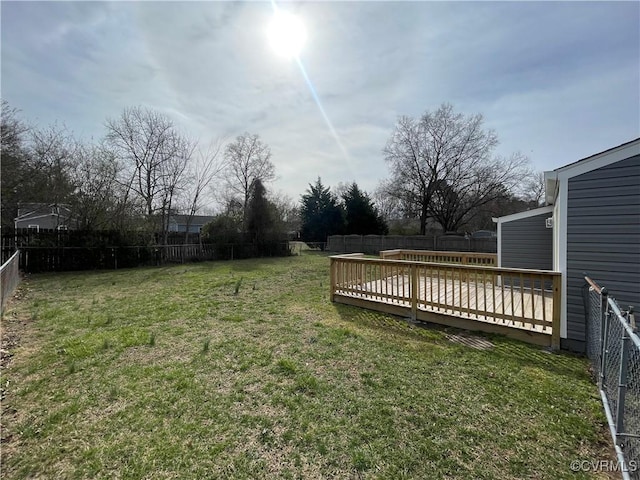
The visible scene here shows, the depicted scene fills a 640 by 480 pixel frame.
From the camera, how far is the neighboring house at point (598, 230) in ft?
11.5

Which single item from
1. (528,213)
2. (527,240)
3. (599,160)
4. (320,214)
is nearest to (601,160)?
(599,160)

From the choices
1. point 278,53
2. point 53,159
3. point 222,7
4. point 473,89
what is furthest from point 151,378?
point 53,159

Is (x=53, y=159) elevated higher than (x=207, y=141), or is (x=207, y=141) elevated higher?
(x=207, y=141)

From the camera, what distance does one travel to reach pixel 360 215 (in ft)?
81.8

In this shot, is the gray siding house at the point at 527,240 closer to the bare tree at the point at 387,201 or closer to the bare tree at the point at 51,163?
the bare tree at the point at 387,201

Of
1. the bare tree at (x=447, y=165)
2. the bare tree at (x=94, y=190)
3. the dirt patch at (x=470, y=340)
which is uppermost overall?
the bare tree at (x=447, y=165)

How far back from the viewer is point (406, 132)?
22.1m

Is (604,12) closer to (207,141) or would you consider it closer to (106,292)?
(106,292)

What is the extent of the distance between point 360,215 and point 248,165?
1044 centimetres

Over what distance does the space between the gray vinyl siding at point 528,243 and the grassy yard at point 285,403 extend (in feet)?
14.1

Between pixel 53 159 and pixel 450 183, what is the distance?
23.8 meters

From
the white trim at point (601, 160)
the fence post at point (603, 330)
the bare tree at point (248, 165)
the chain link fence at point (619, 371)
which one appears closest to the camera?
the chain link fence at point (619, 371)

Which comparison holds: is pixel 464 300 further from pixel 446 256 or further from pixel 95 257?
pixel 95 257

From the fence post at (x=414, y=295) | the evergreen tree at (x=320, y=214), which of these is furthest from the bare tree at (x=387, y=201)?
the fence post at (x=414, y=295)
